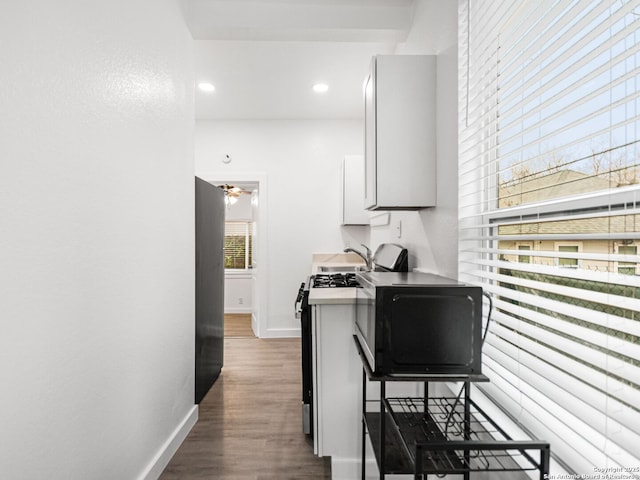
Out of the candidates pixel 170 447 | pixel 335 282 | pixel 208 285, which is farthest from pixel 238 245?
pixel 170 447

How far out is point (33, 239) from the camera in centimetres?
102

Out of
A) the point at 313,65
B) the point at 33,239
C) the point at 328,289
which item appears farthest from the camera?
the point at 313,65

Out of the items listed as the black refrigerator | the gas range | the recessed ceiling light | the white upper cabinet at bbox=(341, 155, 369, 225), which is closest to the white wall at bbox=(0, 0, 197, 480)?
the black refrigerator

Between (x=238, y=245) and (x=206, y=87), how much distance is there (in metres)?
3.42

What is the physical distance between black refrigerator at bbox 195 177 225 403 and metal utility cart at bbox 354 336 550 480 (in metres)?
1.46

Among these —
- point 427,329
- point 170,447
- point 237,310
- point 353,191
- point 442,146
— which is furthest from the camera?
point 237,310

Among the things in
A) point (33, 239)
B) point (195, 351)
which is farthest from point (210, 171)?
point (33, 239)

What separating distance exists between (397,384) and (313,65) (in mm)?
2537

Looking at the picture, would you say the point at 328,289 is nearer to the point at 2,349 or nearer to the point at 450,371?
the point at 450,371

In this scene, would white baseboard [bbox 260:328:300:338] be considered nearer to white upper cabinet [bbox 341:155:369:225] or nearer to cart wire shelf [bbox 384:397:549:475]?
white upper cabinet [bbox 341:155:369:225]

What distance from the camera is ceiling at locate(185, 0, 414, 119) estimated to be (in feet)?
7.37

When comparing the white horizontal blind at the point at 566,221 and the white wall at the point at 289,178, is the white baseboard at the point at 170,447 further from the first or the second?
the white wall at the point at 289,178

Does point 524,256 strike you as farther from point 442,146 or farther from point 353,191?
point 353,191

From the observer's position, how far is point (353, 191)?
400cm
